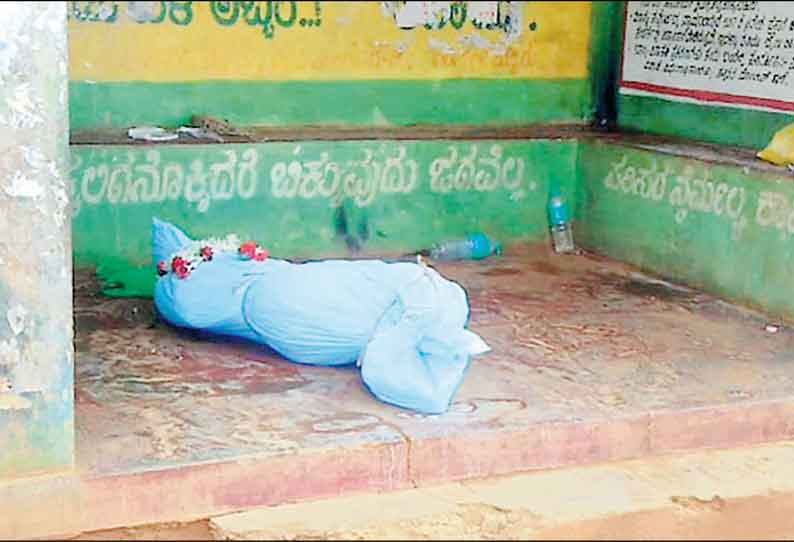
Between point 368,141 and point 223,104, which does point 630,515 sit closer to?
point 368,141

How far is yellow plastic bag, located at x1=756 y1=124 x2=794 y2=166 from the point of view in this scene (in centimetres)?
546

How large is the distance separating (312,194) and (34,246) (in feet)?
10.0

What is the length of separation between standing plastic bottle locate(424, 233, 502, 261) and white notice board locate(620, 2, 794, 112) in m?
1.31

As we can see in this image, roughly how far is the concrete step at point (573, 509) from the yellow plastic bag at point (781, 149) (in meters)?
1.93

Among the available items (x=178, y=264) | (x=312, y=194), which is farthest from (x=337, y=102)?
(x=178, y=264)

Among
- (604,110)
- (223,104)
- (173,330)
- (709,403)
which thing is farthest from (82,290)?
(604,110)

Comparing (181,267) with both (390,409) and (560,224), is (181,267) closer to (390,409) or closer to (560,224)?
(390,409)

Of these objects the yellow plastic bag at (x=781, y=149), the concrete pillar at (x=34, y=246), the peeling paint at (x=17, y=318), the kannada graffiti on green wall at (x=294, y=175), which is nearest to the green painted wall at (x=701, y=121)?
the yellow plastic bag at (x=781, y=149)

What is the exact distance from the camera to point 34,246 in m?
3.12

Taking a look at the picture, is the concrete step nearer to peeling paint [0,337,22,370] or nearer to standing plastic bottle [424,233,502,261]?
peeling paint [0,337,22,370]

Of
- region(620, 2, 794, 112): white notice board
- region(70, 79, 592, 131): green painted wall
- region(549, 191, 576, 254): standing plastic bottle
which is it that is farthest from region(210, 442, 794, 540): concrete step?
region(70, 79, 592, 131): green painted wall

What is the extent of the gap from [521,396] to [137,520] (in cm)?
142

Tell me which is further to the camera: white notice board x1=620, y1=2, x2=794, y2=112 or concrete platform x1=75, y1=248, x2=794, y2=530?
white notice board x1=620, y1=2, x2=794, y2=112

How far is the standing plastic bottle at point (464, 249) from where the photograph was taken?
253 inches
